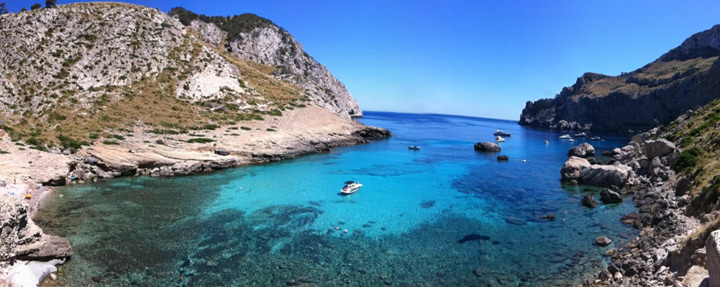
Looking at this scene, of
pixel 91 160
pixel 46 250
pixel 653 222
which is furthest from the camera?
pixel 91 160

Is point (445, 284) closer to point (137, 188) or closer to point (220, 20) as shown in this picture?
point (137, 188)

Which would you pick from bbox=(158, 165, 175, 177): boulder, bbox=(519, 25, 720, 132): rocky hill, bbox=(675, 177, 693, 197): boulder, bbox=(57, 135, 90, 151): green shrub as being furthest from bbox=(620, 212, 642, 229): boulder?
bbox=(519, 25, 720, 132): rocky hill

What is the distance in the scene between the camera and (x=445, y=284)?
1808cm

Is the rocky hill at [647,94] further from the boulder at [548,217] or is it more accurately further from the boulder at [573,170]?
the boulder at [548,217]

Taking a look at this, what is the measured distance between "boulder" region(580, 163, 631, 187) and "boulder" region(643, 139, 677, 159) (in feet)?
13.0

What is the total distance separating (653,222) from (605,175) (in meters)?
16.8

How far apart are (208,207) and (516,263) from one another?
2496cm

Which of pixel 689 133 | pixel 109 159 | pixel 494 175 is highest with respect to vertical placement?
pixel 689 133

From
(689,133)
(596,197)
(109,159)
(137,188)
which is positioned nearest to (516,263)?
(596,197)

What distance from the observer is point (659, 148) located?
41.0 metres

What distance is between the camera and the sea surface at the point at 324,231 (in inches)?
736

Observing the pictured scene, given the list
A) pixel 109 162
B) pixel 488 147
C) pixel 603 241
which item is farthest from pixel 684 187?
pixel 109 162

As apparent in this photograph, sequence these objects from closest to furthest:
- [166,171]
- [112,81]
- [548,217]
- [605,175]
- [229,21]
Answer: [548,217], [605,175], [166,171], [112,81], [229,21]

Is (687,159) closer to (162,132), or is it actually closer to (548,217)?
(548,217)
